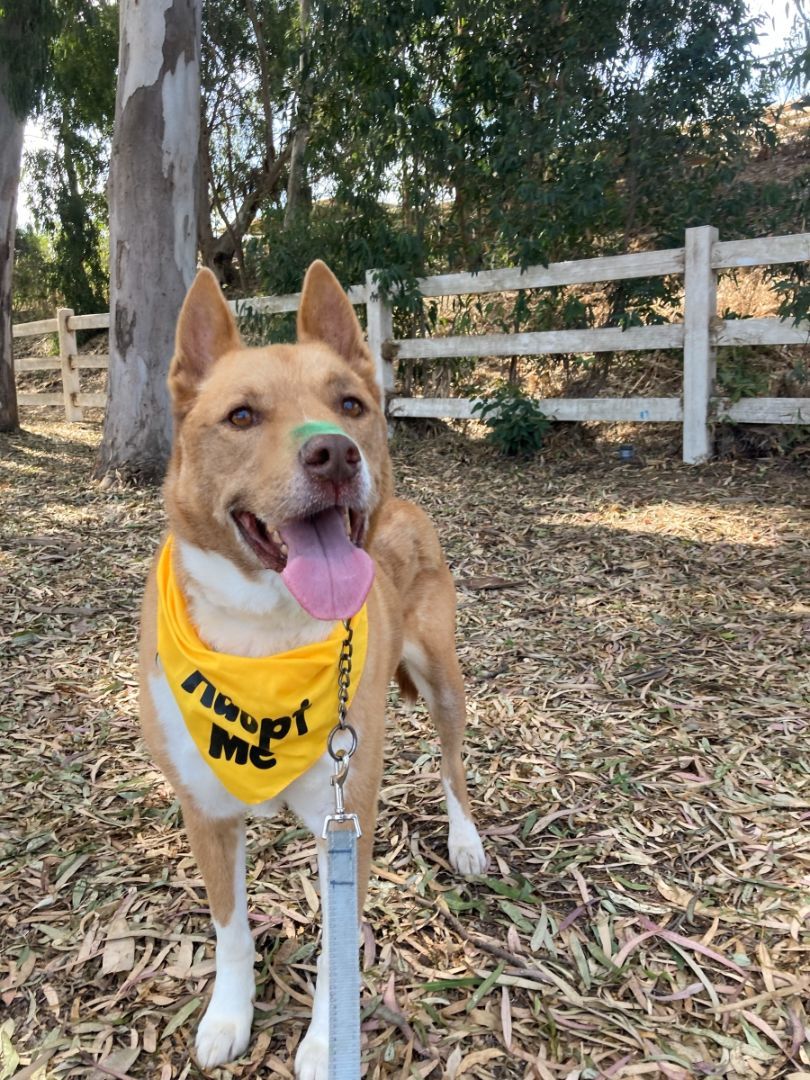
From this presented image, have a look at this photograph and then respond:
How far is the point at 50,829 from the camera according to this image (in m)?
2.96

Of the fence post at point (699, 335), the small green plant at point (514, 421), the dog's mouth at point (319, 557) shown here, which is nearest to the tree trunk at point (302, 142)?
the small green plant at point (514, 421)

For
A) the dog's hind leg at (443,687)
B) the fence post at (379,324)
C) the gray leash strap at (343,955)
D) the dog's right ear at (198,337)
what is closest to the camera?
the gray leash strap at (343,955)

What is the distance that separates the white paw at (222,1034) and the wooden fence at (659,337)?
6654 millimetres

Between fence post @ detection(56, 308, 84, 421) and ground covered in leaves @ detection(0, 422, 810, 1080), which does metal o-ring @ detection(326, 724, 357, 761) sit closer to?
ground covered in leaves @ detection(0, 422, 810, 1080)

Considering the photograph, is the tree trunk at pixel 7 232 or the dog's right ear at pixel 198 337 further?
the tree trunk at pixel 7 232

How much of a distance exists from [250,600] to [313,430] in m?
0.47

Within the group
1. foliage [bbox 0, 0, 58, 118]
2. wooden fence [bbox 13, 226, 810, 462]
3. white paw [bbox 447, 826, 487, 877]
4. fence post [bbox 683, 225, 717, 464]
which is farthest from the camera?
foliage [bbox 0, 0, 58, 118]

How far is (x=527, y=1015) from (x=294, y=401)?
1.81 meters

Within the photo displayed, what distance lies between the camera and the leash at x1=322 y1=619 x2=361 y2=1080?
5.47 feet

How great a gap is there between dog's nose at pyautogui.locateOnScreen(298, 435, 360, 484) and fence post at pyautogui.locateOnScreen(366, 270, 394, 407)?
7.71 metres

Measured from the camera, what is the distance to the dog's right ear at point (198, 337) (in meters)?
2.35

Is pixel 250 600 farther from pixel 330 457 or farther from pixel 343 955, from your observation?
pixel 343 955

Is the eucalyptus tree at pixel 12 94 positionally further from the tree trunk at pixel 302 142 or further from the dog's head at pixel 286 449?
the dog's head at pixel 286 449

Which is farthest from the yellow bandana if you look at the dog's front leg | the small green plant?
the small green plant
